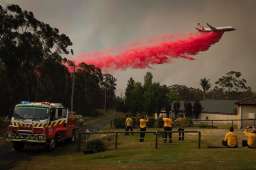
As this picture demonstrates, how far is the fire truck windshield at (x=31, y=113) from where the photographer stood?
25344 millimetres

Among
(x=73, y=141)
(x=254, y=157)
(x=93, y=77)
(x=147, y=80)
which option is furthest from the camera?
(x=93, y=77)

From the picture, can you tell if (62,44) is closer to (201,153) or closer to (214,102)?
(214,102)

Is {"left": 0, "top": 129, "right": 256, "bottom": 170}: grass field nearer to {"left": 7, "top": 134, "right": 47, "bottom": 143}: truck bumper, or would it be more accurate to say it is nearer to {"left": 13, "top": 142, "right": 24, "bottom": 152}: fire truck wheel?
{"left": 7, "top": 134, "right": 47, "bottom": 143}: truck bumper

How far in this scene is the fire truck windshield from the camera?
998 inches

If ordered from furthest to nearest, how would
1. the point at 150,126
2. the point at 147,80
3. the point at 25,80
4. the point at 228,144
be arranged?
the point at 147,80 < the point at 25,80 < the point at 150,126 < the point at 228,144

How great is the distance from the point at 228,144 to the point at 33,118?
1065 cm

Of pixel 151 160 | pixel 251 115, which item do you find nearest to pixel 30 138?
pixel 151 160

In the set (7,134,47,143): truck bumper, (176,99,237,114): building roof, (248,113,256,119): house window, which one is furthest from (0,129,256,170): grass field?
(176,99,237,114): building roof

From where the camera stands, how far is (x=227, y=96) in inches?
5615

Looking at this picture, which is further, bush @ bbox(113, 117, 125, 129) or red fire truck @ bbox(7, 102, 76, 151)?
bush @ bbox(113, 117, 125, 129)

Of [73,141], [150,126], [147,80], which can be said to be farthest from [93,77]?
[73,141]

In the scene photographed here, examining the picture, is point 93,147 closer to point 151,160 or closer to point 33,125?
point 33,125

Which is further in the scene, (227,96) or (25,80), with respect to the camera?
(227,96)

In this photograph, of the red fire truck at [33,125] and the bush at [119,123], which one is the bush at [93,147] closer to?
the red fire truck at [33,125]
